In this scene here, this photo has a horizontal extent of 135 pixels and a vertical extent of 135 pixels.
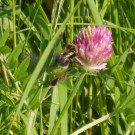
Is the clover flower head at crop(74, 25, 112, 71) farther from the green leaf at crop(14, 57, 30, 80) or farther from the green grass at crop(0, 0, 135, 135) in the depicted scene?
the green leaf at crop(14, 57, 30, 80)

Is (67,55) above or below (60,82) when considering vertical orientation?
above

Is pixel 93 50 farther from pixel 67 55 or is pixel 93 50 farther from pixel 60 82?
Answer: pixel 60 82

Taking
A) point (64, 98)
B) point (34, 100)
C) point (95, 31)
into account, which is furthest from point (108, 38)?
point (64, 98)

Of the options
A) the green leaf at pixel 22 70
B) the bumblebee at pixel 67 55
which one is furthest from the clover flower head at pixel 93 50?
the green leaf at pixel 22 70

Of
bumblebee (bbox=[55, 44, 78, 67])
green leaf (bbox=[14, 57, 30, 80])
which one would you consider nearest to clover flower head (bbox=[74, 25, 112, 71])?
bumblebee (bbox=[55, 44, 78, 67])

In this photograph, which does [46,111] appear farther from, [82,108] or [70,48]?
[70,48]

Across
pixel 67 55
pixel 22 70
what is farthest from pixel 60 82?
pixel 67 55
